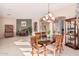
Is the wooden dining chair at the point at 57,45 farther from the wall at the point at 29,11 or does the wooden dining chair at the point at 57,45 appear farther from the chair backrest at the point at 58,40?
the wall at the point at 29,11

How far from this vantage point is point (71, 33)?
2945 mm

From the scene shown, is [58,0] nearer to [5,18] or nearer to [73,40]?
[73,40]

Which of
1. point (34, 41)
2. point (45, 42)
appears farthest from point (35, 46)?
point (45, 42)

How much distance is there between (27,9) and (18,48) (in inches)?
28.6

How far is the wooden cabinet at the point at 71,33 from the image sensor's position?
2.89 m

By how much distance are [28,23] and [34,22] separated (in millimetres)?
112

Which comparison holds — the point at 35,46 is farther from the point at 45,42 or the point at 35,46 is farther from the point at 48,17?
the point at 48,17

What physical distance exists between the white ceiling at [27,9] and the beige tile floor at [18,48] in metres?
0.44

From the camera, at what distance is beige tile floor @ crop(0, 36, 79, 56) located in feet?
9.42

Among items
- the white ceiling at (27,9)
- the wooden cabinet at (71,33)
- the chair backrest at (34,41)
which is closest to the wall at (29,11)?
the white ceiling at (27,9)

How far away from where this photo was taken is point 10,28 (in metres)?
2.90

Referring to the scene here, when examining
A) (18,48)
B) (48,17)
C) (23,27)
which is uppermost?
(48,17)

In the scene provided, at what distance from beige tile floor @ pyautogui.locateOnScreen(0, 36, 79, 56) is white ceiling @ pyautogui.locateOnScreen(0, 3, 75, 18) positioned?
442mm

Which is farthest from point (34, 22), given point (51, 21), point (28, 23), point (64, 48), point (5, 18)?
point (64, 48)
